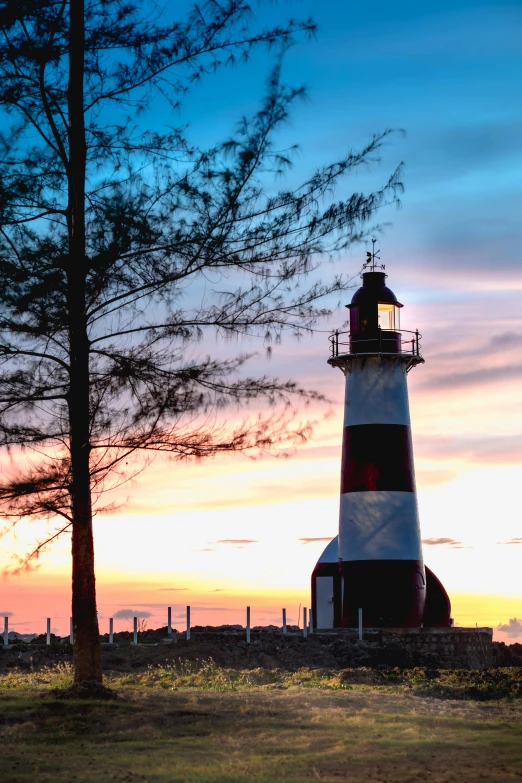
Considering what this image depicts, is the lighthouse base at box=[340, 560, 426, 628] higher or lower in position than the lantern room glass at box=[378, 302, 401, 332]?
lower

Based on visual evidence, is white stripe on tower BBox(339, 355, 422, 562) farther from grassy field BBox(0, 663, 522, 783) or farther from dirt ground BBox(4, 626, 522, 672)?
grassy field BBox(0, 663, 522, 783)

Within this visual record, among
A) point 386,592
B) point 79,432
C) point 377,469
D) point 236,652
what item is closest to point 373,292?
point 377,469

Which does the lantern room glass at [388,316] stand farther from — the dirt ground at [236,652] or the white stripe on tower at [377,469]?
the dirt ground at [236,652]

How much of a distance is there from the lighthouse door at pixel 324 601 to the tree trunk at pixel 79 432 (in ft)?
59.3

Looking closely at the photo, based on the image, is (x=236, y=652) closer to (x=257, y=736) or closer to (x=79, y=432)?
(x=79, y=432)

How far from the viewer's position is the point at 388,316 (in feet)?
108

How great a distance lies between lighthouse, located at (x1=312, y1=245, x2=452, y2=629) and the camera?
3117 cm

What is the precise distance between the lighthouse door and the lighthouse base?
1.68 meters

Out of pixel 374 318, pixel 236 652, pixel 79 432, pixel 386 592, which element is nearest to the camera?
pixel 79 432

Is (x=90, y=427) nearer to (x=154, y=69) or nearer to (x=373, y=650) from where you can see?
(x=154, y=69)

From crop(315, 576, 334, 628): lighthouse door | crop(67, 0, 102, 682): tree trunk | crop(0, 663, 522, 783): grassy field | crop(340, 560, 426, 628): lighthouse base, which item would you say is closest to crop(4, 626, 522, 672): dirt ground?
crop(340, 560, 426, 628): lighthouse base

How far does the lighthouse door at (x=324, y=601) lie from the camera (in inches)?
1299

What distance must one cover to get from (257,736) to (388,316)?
2174 cm

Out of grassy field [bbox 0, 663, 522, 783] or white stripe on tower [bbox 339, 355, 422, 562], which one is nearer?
grassy field [bbox 0, 663, 522, 783]
